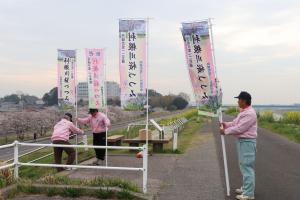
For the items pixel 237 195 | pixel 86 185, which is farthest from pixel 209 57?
pixel 86 185

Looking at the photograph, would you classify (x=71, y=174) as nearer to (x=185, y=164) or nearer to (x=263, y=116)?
(x=185, y=164)

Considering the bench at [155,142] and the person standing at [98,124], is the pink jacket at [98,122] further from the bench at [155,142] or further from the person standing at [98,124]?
the bench at [155,142]

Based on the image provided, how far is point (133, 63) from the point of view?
11.4 meters

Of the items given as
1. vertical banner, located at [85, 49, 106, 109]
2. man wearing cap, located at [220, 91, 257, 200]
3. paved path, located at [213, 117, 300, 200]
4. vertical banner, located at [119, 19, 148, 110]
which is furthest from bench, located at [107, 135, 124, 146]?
man wearing cap, located at [220, 91, 257, 200]

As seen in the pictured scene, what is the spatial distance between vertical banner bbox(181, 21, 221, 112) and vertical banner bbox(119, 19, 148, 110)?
304 cm

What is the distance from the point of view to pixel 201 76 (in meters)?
8.37

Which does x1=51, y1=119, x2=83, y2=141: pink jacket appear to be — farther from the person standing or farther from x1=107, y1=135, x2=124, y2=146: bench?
x1=107, y1=135, x2=124, y2=146: bench

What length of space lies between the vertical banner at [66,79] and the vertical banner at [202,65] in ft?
20.6

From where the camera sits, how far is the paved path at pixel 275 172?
786 cm

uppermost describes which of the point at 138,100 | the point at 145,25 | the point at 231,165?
the point at 145,25

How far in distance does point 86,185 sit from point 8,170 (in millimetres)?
1655

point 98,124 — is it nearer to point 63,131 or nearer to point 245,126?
point 63,131

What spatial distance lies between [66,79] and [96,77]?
1.80 m

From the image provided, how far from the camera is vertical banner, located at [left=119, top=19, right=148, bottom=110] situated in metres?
11.4
